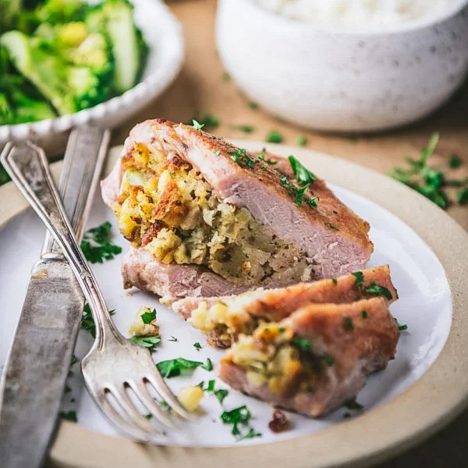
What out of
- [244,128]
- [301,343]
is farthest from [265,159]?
[244,128]

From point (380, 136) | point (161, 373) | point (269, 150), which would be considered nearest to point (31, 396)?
point (161, 373)

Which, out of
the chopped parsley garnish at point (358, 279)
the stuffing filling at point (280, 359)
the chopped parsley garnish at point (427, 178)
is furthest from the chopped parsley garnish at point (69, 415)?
the chopped parsley garnish at point (427, 178)

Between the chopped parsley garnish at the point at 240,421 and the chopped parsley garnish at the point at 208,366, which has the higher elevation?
the chopped parsley garnish at the point at 240,421

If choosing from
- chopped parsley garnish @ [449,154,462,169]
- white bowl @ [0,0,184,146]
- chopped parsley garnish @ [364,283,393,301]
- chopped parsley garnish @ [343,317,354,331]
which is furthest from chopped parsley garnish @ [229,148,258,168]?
chopped parsley garnish @ [449,154,462,169]

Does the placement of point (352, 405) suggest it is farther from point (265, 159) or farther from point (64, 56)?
point (64, 56)

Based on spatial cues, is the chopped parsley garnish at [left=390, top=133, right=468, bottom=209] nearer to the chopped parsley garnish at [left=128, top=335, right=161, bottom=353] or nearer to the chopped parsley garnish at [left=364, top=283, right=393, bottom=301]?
the chopped parsley garnish at [left=364, top=283, right=393, bottom=301]

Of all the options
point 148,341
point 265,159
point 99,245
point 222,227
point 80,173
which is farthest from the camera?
point 80,173

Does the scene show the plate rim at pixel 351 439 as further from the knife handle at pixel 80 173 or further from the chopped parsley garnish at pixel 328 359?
the knife handle at pixel 80 173
